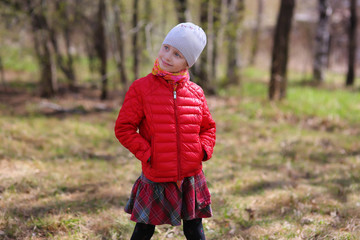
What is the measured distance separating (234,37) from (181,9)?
2898 mm

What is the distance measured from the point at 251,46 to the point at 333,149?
22.2 feet

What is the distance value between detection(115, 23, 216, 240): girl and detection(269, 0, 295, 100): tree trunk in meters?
7.94

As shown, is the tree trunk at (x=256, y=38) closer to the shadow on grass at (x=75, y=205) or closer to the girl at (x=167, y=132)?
the shadow on grass at (x=75, y=205)

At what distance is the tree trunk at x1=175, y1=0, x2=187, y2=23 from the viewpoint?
330 inches

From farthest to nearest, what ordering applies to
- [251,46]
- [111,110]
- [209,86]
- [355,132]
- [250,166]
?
[251,46]
[209,86]
[111,110]
[355,132]
[250,166]

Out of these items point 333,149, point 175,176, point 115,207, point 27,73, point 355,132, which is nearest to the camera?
point 175,176

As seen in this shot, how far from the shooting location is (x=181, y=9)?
8.96 meters

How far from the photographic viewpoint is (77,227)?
342 centimetres

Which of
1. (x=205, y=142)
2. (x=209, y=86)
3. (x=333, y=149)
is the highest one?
(x=205, y=142)

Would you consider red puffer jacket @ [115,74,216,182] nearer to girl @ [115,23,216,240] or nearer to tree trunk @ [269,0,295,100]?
girl @ [115,23,216,240]

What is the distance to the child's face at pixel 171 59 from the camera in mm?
2342

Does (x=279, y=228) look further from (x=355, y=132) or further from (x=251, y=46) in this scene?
(x=251, y=46)

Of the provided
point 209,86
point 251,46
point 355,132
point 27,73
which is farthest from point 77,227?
point 27,73

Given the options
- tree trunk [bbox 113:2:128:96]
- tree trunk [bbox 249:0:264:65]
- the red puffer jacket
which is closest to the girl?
the red puffer jacket
